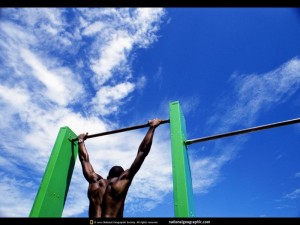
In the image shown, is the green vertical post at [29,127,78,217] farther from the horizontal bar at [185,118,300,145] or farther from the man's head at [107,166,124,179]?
the horizontal bar at [185,118,300,145]

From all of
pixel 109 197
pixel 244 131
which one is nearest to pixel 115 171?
pixel 109 197

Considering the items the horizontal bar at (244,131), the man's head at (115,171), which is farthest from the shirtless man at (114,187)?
the horizontal bar at (244,131)

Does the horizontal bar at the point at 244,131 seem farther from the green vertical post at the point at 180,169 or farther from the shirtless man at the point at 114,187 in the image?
the shirtless man at the point at 114,187

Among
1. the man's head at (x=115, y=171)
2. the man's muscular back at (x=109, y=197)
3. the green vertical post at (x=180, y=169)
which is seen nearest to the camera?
the green vertical post at (x=180, y=169)

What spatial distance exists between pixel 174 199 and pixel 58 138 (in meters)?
2.41

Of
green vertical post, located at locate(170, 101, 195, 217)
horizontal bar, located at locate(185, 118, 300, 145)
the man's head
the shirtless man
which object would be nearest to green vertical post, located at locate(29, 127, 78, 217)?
the shirtless man

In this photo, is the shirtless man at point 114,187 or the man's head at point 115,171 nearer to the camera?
the shirtless man at point 114,187

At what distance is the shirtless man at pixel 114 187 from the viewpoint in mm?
3812

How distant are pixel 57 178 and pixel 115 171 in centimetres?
93

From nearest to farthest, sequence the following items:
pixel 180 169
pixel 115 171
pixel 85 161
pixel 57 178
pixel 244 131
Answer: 1. pixel 180 169
2. pixel 244 131
3. pixel 57 178
4. pixel 115 171
5. pixel 85 161

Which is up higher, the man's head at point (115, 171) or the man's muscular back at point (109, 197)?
the man's head at point (115, 171)

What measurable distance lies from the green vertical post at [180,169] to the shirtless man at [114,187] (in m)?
0.39

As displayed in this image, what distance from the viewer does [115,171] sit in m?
4.45

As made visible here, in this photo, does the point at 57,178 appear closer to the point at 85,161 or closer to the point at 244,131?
the point at 85,161
